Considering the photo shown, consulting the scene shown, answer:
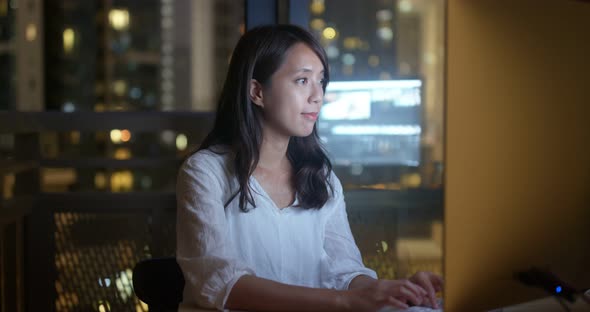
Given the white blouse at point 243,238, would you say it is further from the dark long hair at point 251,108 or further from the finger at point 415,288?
the finger at point 415,288

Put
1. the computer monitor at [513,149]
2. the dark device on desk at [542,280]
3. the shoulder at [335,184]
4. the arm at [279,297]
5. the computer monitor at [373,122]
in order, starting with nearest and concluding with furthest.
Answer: the computer monitor at [513,149], the dark device on desk at [542,280], the arm at [279,297], the shoulder at [335,184], the computer monitor at [373,122]

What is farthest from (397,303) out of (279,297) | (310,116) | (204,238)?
(310,116)

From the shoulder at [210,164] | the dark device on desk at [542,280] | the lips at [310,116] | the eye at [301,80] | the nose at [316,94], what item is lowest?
the dark device on desk at [542,280]

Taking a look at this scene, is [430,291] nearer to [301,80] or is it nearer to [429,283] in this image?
[429,283]

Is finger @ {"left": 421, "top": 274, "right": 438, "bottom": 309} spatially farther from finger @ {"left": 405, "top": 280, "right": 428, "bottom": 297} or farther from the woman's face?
the woman's face

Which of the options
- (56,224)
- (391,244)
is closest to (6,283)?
(56,224)

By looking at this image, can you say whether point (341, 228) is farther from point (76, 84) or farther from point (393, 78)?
point (76, 84)

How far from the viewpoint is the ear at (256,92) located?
3.88ft

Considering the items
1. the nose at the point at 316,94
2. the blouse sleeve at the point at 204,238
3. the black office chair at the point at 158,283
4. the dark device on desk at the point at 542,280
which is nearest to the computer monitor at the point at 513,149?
the dark device on desk at the point at 542,280

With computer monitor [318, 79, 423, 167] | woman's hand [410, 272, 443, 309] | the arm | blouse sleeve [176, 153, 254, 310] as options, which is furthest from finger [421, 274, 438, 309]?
computer monitor [318, 79, 423, 167]

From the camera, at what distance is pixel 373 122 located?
10.4 feet

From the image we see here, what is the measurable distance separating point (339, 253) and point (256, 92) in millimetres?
328

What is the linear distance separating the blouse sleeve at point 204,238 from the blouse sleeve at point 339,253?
22cm

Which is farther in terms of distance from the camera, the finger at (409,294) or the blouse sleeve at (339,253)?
the blouse sleeve at (339,253)
